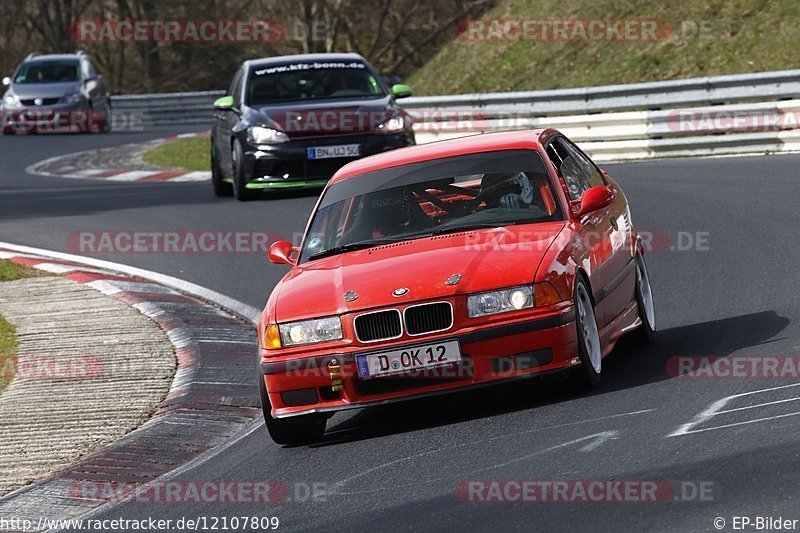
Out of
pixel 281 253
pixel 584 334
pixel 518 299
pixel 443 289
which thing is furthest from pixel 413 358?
pixel 281 253

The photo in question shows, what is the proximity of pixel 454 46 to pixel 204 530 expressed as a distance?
2720 centimetres

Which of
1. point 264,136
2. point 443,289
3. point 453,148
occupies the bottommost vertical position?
point 264,136

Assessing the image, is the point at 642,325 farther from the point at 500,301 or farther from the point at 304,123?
the point at 304,123

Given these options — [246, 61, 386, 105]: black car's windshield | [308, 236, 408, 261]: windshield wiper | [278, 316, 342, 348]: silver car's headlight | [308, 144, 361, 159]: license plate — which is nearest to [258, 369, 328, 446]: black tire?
[278, 316, 342, 348]: silver car's headlight

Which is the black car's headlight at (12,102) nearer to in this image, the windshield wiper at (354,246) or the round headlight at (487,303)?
the windshield wiper at (354,246)

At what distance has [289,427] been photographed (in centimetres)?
740

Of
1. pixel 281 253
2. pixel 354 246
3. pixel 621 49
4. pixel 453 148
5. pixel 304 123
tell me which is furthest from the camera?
pixel 621 49

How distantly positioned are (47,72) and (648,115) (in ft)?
60.5

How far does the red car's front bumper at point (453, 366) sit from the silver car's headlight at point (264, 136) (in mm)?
10520

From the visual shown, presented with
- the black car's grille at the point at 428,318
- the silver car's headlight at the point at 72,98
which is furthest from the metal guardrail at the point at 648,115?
the black car's grille at the point at 428,318

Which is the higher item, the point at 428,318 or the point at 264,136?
the point at 428,318

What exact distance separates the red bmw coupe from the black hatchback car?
9028 millimetres

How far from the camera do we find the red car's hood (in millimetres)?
7191

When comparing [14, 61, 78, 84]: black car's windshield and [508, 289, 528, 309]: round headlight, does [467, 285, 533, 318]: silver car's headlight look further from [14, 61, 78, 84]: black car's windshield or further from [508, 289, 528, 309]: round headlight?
[14, 61, 78, 84]: black car's windshield
